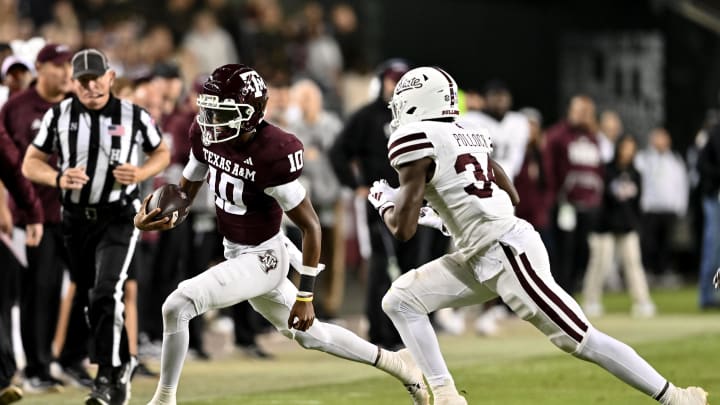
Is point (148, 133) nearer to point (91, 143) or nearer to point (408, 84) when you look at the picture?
point (91, 143)

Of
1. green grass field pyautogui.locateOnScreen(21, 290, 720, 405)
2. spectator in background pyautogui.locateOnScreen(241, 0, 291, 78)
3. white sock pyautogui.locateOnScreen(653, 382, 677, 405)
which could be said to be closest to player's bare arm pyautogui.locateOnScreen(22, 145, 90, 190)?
green grass field pyautogui.locateOnScreen(21, 290, 720, 405)

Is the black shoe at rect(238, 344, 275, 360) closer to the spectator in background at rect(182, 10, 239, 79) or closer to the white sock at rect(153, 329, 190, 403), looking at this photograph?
the white sock at rect(153, 329, 190, 403)

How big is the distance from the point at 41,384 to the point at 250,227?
2.46 meters

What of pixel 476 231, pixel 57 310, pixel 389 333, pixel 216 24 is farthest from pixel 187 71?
pixel 476 231

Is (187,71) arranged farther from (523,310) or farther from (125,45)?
(523,310)

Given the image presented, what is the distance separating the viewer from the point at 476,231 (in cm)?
697

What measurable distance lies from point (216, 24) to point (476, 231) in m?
10.8

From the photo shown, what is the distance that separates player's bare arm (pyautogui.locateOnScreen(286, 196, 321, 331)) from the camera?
23.2 feet

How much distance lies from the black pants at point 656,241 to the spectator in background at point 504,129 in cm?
631

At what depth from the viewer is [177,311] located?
22.9 feet

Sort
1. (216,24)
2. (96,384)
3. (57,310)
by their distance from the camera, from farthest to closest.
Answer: (216,24) < (57,310) < (96,384)

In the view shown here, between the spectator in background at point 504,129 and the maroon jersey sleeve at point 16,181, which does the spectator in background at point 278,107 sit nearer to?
the spectator in background at point 504,129

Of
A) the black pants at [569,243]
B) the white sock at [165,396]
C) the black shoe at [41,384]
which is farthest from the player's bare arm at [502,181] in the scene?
the black pants at [569,243]

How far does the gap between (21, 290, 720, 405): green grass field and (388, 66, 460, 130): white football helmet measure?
5.90 feet
